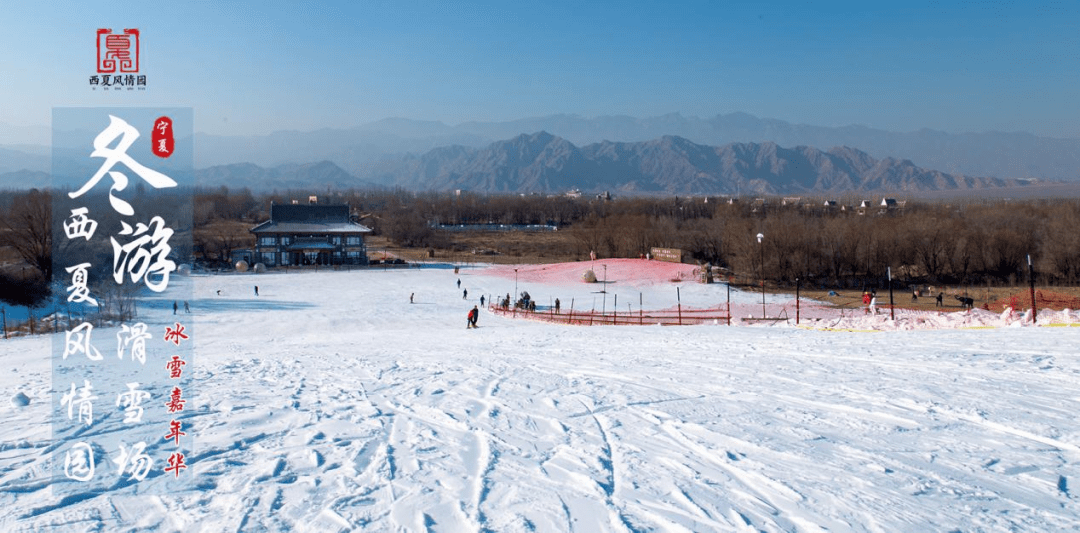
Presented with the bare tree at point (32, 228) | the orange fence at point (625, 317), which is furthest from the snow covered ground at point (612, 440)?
the bare tree at point (32, 228)

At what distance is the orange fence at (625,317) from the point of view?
85.0ft

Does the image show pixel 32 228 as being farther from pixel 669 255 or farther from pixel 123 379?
pixel 669 255

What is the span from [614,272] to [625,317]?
1726 centimetres

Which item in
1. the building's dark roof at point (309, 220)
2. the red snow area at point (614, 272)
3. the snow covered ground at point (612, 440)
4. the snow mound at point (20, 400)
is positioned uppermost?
the building's dark roof at point (309, 220)

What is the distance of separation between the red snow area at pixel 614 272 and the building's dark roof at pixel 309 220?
15367 millimetres

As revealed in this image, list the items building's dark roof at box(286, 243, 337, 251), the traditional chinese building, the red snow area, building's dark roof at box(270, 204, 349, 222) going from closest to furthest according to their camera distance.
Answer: the red snow area → the traditional chinese building → building's dark roof at box(286, 243, 337, 251) → building's dark roof at box(270, 204, 349, 222)

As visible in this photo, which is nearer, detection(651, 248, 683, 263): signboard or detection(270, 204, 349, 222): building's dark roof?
detection(651, 248, 683, 263): signboard

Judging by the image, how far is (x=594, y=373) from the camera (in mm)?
13578

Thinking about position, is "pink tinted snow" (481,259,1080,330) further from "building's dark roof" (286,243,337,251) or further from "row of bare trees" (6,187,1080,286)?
"building's dark roof" (286,243,337,251)

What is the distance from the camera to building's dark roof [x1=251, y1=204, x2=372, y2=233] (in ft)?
184

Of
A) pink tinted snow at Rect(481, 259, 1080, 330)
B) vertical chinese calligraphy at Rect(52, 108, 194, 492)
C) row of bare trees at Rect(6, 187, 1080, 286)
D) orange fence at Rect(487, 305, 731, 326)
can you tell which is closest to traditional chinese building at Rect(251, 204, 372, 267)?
row of bare trees at Rect(6, 187, 1080, 286)

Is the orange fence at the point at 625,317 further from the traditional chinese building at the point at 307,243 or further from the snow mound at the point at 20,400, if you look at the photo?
the traditional chinese building at the point at 307,243

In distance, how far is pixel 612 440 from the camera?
8766 mm

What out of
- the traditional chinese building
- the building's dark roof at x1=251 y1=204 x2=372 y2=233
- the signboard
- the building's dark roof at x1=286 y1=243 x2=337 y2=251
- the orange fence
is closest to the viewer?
the orange fence
